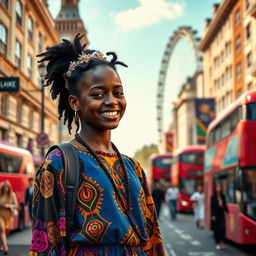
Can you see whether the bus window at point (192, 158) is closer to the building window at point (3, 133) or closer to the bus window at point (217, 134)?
the building window at point (3, 133)

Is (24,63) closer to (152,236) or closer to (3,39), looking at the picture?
(3,39)

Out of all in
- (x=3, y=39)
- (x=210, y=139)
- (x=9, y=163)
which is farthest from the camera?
(x=210, y=139)

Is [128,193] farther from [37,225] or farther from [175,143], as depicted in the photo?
[175,143]

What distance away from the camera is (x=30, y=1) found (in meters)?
8.66

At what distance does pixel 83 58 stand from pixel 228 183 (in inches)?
450

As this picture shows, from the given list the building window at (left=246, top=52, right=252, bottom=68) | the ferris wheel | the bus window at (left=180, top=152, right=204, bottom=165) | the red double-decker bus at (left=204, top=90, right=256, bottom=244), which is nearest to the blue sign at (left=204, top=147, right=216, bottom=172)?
the red double-decker bus at (left=204, top=90, right=256, bottom=244)

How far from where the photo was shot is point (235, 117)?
1323cm

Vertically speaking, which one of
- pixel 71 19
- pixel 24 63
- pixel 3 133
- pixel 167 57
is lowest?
pixel 3 133

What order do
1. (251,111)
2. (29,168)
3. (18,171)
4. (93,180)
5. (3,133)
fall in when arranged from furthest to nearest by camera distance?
(3,133), (29,168), (18,171), (251,111), (93,180)

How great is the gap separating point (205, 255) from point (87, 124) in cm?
937

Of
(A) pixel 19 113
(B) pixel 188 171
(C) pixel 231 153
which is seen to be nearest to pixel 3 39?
(C) pixel 231 153

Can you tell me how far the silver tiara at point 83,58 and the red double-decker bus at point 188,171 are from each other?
83.7 ft

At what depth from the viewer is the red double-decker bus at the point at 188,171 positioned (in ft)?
91.3

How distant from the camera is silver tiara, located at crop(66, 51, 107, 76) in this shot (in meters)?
2.58
